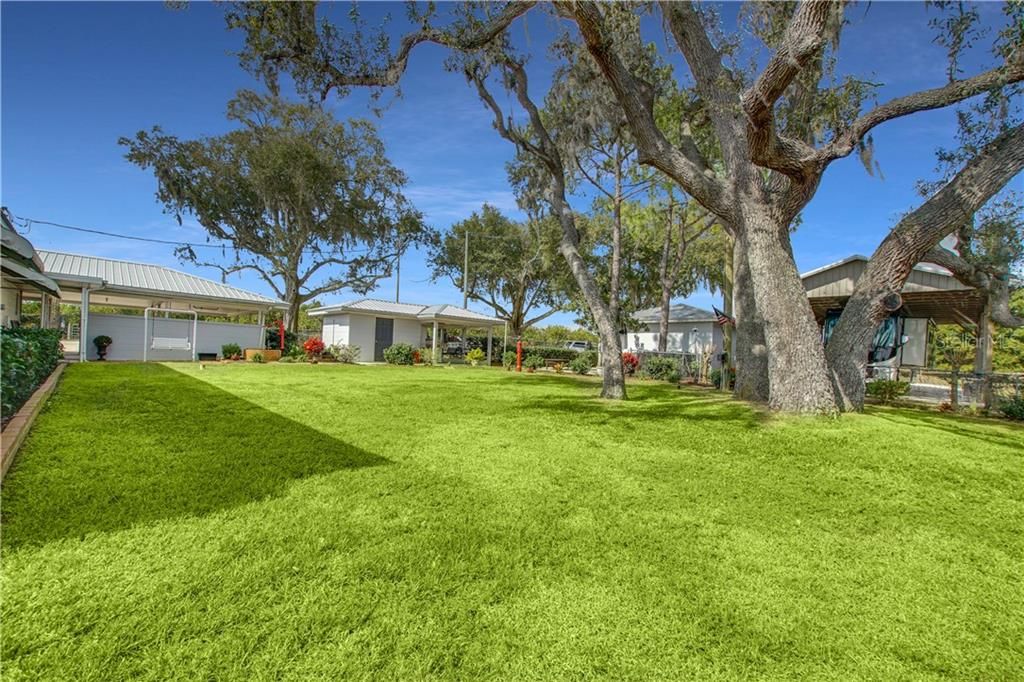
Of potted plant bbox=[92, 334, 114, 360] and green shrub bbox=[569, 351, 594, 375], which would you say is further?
green shrub bbox=[569, 351, 594, 375]

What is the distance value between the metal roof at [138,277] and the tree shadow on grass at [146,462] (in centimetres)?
1152

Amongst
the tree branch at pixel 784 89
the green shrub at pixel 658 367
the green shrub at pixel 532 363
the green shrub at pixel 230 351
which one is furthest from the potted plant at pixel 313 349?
the tree branch at pixel 784 89

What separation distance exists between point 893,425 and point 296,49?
465 inches

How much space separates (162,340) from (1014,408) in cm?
2563

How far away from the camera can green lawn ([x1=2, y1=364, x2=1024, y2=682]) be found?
192 cm

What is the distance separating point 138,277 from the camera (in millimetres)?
17156

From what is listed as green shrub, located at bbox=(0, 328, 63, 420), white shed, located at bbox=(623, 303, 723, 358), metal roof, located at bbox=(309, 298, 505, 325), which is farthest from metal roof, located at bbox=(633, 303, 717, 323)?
green shrub, located at bbox=(0, 328, 63, 420)

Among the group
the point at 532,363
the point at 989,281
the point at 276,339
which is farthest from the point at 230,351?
the point at 989,281

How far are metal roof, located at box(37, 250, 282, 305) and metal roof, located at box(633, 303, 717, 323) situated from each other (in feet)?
59.2

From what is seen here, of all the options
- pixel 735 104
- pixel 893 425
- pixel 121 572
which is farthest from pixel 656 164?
pixel 121 572

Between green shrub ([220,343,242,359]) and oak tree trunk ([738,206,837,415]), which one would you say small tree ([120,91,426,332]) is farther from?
oak tree trunk ([738,206,837,415])

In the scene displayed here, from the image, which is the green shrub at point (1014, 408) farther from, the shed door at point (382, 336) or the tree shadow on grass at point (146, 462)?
the shed door at point (382, 336)

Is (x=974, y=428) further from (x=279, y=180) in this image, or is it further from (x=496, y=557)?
(x=279, y=180)

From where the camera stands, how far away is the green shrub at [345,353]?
20812 mm
